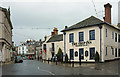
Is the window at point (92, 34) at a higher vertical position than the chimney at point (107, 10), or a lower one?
lower

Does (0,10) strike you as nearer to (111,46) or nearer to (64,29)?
(64,29)

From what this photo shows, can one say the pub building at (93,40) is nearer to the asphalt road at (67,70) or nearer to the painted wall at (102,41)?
the painted wall at (102,41)

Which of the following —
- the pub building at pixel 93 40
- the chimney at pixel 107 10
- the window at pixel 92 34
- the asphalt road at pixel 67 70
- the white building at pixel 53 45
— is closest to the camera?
the asphalt road at pixel 67 70

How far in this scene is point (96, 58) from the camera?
22.5m

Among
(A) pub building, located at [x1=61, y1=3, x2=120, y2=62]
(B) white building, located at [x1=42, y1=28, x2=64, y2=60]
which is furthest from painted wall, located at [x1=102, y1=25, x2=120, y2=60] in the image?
(B) white building, located at [x1=42, y1=28, x2=64, y2=60]

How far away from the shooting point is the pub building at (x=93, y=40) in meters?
22.9

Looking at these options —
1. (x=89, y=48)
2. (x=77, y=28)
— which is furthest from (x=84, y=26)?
(x=89, y=48)

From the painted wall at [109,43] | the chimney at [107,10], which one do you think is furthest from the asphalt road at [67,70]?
the chimney at [107,10]

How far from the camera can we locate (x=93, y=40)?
78.4ft

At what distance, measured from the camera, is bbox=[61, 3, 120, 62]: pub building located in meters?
22.9

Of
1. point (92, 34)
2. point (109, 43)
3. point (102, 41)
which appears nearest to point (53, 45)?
point (92, 34)

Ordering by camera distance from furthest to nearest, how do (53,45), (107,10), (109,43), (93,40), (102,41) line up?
(53,45)
(107,10)
(109,43)
(93,40)
(102,41)

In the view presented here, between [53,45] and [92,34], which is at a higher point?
[92,34]

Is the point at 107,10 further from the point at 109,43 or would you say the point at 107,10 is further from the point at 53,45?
the point at 53,45
